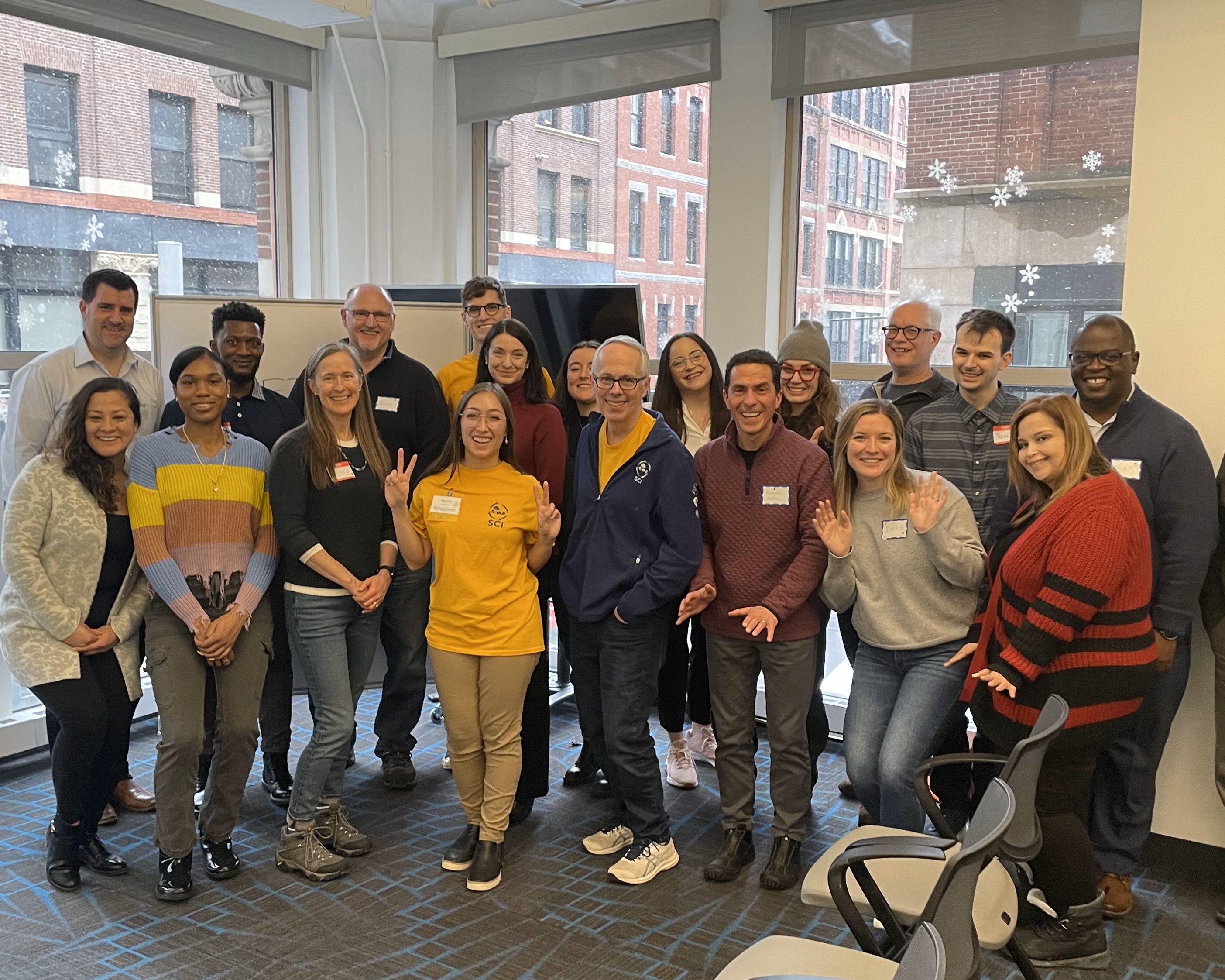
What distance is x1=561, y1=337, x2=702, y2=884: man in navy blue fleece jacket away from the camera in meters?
3.13

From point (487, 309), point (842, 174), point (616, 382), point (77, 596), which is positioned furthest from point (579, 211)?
point (77, 596)

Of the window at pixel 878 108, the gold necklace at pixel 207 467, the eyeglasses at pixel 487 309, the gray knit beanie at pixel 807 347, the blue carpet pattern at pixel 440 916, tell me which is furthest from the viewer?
the window at pixel 878 108

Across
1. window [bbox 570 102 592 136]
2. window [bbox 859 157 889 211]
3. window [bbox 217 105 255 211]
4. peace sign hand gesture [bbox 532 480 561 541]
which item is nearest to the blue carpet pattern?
peace sign hand gesture [bbox 532 480 561 541]

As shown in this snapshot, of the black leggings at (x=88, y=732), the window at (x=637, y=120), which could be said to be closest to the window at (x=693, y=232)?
the window at (x=637, y=120)

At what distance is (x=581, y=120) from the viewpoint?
17.9 ft

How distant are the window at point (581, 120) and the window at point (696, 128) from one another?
0.62m

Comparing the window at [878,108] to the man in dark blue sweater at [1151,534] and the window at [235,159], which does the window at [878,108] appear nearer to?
the man in dark blue sweater at [1151,534]

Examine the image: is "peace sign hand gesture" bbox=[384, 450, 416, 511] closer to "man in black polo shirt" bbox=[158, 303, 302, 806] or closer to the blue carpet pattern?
"man in black polo shirt" bbox=[158, 303, 302, 806]

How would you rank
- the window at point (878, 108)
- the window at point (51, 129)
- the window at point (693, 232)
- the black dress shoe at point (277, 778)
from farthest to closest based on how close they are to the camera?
the window at point (693, 232) → the window at point (878, 108) → the window at point (51, 129) → the black dress shoe at point (277, 778)

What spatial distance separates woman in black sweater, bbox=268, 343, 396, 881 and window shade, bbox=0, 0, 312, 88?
7.45 ft

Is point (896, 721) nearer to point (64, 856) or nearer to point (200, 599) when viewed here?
point (200, 599)

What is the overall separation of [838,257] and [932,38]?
965 millimetres

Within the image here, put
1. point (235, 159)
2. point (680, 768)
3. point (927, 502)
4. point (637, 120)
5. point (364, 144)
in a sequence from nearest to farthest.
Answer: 1. point (927, 502)
2. point (680, 768)
3. point (637, 120)
4. point (235, 159)
5. point (364, 144)

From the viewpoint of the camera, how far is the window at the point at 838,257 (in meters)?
4.70
